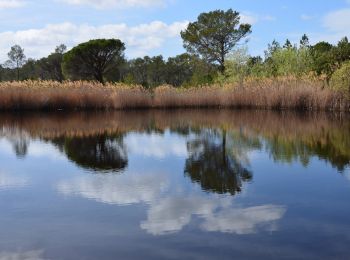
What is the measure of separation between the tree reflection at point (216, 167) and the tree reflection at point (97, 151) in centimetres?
99

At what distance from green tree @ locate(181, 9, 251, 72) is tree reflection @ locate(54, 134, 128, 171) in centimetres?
2641

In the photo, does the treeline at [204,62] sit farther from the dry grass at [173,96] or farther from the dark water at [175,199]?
the dark water at [175,199]

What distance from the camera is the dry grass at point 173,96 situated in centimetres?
1625

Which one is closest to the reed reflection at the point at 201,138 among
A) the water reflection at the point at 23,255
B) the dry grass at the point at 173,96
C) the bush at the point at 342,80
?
the water reflection at the point at 23,255

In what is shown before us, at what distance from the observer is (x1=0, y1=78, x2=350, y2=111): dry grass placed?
1625 centimetres

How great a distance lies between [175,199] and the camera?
434cm

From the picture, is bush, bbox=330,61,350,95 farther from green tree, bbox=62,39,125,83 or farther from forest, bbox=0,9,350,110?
green tree, bbox=62,39,125,83

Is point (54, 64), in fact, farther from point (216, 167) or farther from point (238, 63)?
point (216, 167)

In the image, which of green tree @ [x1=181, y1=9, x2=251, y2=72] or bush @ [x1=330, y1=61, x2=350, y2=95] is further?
green tree @ [x1=181, y1=9, x2=251, y2=72]

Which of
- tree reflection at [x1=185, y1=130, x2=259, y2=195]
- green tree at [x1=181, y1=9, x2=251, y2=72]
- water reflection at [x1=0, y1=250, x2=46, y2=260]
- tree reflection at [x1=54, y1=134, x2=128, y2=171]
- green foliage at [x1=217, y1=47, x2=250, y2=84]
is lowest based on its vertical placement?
water reflection at [x1=0, y1=250, x2=46, y2=260]

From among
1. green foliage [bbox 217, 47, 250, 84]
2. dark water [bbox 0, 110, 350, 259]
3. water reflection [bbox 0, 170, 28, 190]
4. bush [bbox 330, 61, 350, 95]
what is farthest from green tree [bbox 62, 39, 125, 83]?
water reflection [bbox 0, 170, 28, 190]

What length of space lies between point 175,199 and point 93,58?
31.8 metres

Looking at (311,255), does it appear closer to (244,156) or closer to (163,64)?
(244,156)

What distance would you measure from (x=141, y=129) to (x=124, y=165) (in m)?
4.70
